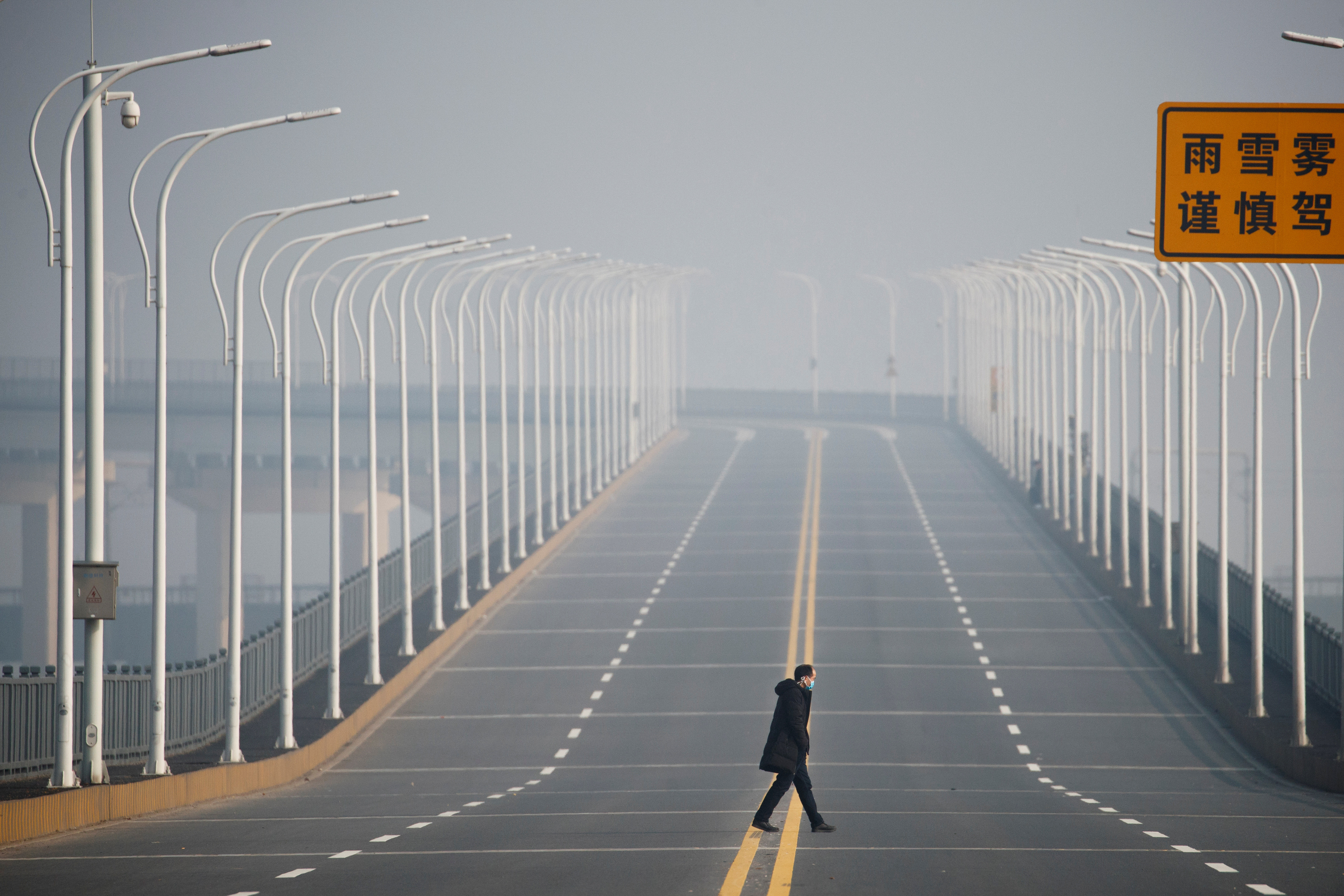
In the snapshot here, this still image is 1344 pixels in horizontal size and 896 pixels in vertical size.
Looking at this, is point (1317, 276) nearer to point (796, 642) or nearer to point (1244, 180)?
point (1244, 180)

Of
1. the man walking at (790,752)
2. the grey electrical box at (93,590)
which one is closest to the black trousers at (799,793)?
the man walking at (790,752)

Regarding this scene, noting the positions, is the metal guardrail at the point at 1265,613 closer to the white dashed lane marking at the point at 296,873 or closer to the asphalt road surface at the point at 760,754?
the asphalt road surface at the point at 760,754

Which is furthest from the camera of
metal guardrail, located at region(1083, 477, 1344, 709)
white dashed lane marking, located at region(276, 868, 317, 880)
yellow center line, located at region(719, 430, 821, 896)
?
metal guardrail, located at region(1083, 477, 1344, 709)

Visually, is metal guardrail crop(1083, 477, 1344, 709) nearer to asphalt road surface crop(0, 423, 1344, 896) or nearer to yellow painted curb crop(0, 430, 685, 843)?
asphalt road surface crop(0, 423, 1344, 896)

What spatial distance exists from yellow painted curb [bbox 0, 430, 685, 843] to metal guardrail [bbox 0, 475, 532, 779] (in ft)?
4.18

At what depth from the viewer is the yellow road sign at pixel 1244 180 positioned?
54.4 ft

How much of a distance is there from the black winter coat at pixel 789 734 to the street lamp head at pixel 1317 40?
8.39 m

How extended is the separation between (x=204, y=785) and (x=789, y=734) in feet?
30.7

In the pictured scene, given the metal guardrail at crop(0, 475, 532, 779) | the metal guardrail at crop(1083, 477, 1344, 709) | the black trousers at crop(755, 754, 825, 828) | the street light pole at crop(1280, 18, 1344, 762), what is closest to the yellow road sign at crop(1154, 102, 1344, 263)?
the street light pole at crop(1280, 18, 1344, 762)

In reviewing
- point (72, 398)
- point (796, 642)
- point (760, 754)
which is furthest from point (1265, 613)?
point (72, 398)

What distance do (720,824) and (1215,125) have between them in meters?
8.45

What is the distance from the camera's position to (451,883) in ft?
45.9

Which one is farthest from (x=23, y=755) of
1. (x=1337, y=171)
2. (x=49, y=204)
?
(x=1337, y=171)

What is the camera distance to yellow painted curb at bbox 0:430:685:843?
17281mm
